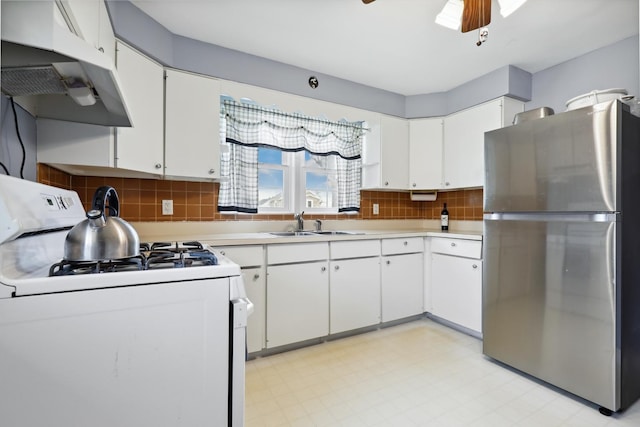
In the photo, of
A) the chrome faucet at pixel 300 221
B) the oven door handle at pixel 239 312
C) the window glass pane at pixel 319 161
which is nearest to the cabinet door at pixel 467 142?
the window glass pane at pixel 319 161

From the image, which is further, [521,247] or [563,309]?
[521,247]

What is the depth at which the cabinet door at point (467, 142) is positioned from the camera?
8.73 feet

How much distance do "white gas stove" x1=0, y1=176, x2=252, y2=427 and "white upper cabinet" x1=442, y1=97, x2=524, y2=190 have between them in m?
2.50

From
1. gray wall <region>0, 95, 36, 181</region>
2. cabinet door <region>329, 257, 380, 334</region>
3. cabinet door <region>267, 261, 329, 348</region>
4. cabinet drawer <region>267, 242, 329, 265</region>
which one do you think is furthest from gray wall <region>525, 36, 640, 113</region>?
gray wall <region>0, 95, 36, 181</region>

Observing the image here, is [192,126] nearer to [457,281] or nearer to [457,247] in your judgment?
[457,247]

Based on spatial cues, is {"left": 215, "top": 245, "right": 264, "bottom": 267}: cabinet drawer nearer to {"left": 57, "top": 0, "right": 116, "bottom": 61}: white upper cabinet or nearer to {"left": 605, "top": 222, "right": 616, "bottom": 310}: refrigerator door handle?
{"left": 57, "top": 0, "right": 116, "bottom": 61}: white upper cabinet

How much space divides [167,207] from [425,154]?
247cm

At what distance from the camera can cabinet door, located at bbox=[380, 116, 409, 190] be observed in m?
3.03

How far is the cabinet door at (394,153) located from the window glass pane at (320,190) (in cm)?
50

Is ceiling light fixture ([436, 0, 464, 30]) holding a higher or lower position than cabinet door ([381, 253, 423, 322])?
higher

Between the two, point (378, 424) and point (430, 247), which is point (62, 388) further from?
point (430, 247)

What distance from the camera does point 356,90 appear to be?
289 cm

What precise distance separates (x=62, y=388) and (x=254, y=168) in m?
1.97

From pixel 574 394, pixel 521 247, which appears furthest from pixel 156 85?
pixel 574 394
